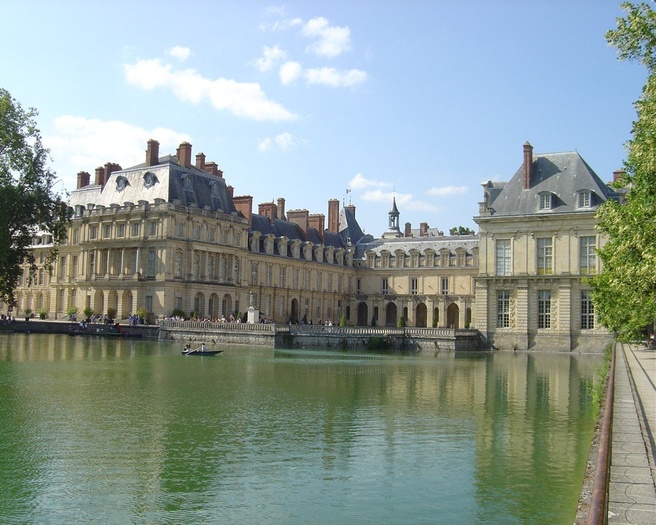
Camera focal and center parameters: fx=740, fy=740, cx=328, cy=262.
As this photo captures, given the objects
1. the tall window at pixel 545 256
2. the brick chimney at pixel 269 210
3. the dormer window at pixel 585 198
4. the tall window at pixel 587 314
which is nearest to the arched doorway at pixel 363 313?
the brick chimney at pixel 269 210

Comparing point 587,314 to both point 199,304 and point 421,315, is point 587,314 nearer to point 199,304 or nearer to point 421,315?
point 421,315

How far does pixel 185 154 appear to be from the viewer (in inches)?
2475

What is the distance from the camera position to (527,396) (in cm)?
2312

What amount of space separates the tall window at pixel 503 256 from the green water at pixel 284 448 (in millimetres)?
23699


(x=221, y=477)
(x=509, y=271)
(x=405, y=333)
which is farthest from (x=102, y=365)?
(x=509, y=271)

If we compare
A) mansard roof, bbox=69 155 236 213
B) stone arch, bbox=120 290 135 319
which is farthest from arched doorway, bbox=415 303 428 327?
stone arch, bbox=120 290 135 319

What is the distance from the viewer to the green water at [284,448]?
1059cm

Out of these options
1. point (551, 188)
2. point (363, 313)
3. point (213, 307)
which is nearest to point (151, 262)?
point (213, 307)

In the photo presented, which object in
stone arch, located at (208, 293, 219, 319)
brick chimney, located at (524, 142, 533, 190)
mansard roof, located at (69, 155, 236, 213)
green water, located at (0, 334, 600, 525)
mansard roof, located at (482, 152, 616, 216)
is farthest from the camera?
stone arch, located at (208, 293, 219, 319)

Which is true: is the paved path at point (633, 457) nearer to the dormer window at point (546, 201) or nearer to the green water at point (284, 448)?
the green water at point (284, 448)

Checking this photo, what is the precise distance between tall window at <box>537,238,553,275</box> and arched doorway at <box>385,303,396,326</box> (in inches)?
1158

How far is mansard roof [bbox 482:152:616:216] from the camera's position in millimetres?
48469

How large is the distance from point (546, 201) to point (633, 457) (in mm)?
41086

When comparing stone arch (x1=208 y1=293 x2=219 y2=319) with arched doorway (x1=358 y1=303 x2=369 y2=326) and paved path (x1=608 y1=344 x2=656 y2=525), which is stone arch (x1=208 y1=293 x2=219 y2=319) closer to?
arched doorway (x1=358 y1=303 x2=369 y2=326)
